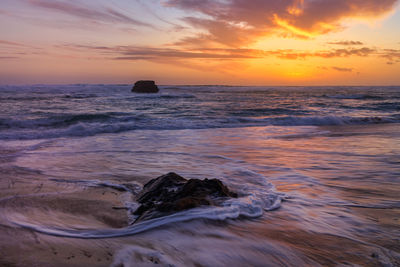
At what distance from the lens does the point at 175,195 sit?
128 inches

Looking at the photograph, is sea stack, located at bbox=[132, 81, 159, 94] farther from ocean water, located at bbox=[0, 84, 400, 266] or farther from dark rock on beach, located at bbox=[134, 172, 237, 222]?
dark rock on beach, located at bbox=[134, 172, 237, 222]

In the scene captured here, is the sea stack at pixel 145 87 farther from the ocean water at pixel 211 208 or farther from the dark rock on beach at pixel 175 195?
the dark rock on beach at pixel 175 195

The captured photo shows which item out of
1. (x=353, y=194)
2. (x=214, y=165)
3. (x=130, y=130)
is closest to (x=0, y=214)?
(x=214, y=165)

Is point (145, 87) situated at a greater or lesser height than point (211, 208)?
greater

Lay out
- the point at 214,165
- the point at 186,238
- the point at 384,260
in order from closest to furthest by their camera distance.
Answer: the point at 384,260, the point at 186,238, the point at 214,165

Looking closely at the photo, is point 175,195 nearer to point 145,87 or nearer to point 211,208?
point 211,208

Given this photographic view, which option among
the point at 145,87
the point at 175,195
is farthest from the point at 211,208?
A: the point at 145,87

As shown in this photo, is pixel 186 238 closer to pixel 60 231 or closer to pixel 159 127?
pixel 60 231

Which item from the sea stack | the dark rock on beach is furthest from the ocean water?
the sea stack

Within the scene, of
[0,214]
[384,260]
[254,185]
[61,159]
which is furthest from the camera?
[61,159]

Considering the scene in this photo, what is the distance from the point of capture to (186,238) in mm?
2506

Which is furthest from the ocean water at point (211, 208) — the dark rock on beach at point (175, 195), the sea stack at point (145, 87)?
the sea stack at point (145, 87)

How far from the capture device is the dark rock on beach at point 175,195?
294 centimetres

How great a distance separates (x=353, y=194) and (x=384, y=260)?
5.95ft
